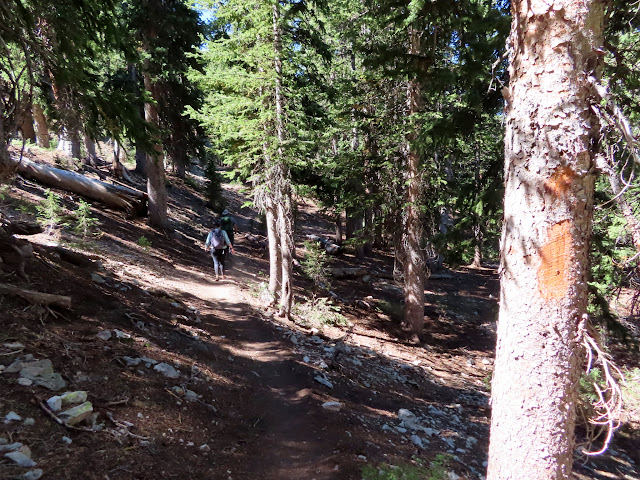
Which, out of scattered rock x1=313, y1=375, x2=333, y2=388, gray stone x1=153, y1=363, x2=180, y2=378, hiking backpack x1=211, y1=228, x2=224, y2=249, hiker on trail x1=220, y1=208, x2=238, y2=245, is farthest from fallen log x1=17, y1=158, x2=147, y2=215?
scattered rock x1=313, y1=375, x2=333, y2=388

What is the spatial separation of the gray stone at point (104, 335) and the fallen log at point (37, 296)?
0.64 m

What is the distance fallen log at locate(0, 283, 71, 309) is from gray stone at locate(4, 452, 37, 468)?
272 centimetres

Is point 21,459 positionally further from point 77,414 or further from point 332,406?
point 332,406

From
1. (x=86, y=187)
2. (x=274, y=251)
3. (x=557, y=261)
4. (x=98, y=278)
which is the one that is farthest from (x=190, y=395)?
(x=86, y=187)

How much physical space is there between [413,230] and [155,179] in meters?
10.5

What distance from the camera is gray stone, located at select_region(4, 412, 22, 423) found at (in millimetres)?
3194

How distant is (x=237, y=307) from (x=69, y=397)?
256 inches

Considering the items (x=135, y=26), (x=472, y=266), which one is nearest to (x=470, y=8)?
(x=135, y=26)

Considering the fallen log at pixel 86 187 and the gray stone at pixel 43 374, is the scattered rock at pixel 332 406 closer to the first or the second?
the gray stone at pixel 43 374

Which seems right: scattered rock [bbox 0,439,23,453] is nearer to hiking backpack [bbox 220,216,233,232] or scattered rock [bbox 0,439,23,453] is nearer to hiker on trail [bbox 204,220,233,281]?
hiker on trail [bbox 204,220,233,281]

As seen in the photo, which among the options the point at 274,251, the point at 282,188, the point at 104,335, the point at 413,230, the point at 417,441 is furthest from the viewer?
the point at 413,230

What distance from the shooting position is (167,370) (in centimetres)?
537

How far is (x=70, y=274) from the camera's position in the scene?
21.6 feet

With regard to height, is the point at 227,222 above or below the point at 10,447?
above
